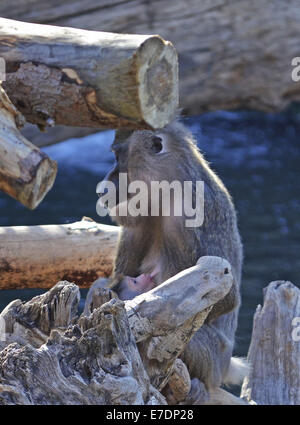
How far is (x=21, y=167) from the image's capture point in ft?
7.92

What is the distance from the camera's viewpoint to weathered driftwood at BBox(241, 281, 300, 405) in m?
3.81

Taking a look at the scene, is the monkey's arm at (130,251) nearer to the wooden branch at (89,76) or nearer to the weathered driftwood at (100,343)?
the weathered driftwood at (100,343)

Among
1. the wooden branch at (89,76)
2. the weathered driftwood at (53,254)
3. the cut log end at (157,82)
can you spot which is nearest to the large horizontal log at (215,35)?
the weathered driftwood at (53,254)

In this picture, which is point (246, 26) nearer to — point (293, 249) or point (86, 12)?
point (86, 12)

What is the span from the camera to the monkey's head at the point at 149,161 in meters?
3.99

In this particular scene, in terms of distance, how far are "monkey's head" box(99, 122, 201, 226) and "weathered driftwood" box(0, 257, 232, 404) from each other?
1.15 metres

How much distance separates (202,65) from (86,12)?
1.43 m

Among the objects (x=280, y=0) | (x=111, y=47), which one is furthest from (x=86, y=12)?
(x=111, y=47)

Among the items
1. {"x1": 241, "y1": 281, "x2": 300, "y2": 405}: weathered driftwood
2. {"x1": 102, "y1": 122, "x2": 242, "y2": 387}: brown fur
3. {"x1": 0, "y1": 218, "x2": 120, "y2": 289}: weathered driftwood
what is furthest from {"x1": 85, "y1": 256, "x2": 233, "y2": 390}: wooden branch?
{"x1": 0, "y1": 218, "x2": 120, "y2": 289}: weathered driftwood

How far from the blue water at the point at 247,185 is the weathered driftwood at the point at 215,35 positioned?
0.50 meters

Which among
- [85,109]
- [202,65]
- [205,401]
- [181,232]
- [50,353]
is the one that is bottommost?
[205,401]

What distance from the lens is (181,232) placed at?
396 cm

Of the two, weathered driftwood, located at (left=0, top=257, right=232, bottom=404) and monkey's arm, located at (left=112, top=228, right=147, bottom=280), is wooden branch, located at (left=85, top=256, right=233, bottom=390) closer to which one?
weathered driftwood, located at (left=0, top=257, right=232, bottom=404)

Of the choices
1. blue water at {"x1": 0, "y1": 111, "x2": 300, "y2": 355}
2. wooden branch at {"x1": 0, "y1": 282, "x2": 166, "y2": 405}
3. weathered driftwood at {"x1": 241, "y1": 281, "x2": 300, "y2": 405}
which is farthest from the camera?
blue water at {"x1": 0, "y1": 111, "x2": 300, "y2": 355}
